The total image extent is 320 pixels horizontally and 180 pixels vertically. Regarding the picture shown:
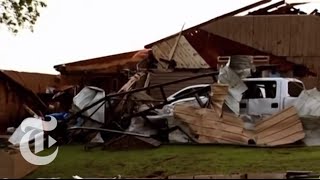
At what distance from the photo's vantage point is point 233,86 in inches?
660

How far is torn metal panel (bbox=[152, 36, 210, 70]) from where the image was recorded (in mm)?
25438

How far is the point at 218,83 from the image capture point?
1681 centimetres

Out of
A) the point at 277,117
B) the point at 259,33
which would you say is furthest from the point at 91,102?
the point at 259,33

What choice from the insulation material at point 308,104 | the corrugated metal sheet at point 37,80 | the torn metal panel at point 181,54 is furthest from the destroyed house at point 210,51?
the insulation material at point 308,104

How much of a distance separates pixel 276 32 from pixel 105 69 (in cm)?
748

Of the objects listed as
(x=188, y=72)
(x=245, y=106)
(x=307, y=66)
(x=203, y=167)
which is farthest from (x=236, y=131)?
(x=307, y=66)

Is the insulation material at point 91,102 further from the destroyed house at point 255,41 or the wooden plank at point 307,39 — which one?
the wooden plank at point 307,39

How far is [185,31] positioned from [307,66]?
5.42 meters

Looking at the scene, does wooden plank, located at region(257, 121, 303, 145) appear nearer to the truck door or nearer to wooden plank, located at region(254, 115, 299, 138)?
wooden plank, located at region(254, 115, 299, 138)

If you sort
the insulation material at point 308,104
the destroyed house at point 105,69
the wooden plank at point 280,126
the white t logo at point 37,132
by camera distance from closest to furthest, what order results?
the white t logo at point 37,132 < the wooden plank at point 280,126 < the insulation material at point 308,104 < the destroyed house at point 105,69

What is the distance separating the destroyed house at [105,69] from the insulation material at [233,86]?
8.80m

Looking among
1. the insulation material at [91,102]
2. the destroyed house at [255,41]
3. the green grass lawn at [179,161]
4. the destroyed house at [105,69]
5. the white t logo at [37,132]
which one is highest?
the destroyed house at [255,41]

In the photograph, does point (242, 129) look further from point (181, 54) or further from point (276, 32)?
point (276, 32)

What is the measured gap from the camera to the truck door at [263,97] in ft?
56.1
